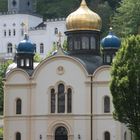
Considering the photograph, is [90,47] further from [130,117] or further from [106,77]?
[130,117]

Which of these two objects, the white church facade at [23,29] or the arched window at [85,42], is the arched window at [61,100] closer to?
the arched window at [85,42]

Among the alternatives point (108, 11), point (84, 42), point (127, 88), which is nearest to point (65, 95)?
point (84, 42)

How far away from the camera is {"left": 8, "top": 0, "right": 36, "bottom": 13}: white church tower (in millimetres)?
122875

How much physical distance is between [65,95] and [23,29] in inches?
2120

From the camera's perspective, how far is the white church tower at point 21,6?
4838 inches

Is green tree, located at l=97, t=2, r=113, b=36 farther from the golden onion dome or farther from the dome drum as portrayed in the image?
the golden onion dome

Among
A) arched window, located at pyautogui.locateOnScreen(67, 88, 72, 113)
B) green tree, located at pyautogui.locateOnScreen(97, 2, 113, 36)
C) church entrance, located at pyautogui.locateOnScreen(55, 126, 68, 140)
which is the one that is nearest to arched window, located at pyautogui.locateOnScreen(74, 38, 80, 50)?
arched window, located at pyautogui.locateOnScreen(67, 88, 72, 113)

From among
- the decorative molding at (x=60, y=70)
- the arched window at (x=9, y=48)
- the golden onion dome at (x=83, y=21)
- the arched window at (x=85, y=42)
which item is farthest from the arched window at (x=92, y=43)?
the arched window at (x=9, y=48)

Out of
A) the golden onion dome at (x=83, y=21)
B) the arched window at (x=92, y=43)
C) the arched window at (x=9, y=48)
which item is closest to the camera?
the golden onion dome at (x=83, y=21)

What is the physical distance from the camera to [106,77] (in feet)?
207

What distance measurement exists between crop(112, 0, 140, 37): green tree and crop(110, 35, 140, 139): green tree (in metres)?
34.2

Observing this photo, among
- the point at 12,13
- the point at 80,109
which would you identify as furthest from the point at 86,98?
the point at 12,13

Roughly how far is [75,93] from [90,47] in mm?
5546

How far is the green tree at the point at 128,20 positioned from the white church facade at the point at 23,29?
17653 mm
